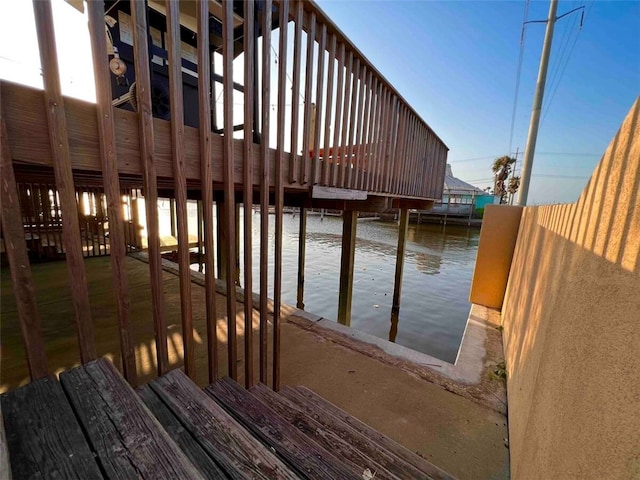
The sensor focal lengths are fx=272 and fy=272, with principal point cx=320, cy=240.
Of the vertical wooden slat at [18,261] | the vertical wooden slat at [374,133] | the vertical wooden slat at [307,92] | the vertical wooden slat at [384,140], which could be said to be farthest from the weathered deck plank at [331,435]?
the vertical wooden slat at [384,140]

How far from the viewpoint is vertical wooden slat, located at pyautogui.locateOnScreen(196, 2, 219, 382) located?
4.43ft

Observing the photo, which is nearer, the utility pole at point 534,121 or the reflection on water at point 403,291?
the utility pole at point 534,121

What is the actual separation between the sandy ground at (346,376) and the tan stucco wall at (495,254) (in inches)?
118

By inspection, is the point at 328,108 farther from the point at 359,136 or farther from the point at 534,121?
the point at 534,121

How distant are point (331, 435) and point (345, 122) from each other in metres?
2.66

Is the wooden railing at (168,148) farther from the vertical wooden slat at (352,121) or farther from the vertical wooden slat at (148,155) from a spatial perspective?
the vertical wooden slat at (352,121)

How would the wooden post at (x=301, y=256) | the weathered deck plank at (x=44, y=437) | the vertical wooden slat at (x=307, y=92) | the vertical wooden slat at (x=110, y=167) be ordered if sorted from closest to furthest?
the weathered deck plank at (x=44, y=437) → the vertical wooden slat at (x=110, y=167) → the vertical wooden slat at (x=307, y=92) → the wooden post at (x=301, y=256)

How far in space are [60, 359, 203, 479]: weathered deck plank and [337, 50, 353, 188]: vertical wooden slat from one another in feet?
7.98

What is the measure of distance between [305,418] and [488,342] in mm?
2999

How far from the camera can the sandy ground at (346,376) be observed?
1.92m

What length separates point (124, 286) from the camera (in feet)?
4.21

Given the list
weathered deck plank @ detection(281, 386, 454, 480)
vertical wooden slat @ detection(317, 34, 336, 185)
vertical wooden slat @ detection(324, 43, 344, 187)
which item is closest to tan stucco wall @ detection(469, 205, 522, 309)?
vertical wooden slat @ detection(324, 43, 344, 187)

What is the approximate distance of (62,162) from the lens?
1.04 m

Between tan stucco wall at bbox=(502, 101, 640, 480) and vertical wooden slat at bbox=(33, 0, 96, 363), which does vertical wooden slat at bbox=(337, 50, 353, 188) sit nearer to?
tan stucco wall at bbox=(502, 101, 640, 480)
